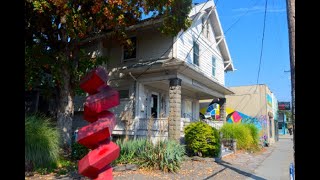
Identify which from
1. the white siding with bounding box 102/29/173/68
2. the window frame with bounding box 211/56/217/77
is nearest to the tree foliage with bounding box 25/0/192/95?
the white siding with bounding box 102/29/173/68

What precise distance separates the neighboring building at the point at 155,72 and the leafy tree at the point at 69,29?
6.12 ft

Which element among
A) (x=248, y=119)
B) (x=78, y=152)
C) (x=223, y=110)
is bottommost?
(x=78, y=152)

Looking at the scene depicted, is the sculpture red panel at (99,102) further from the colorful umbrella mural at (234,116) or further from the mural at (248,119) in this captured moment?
the colorful umbrella mural at (234,116)

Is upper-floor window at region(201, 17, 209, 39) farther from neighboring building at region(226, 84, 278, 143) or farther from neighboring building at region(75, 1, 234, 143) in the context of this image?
neighboring building at region(226, 84, 278, 143)

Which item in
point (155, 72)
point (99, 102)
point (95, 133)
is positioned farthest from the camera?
point (155, 72)

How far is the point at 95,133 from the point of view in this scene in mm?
4512

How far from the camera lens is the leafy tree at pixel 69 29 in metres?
10.6

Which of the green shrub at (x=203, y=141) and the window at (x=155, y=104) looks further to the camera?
the window at (x=155, y=104)

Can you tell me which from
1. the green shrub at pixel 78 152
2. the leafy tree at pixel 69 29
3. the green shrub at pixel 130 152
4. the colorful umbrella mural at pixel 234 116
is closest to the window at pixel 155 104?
the leafy tree at pixel 69 29

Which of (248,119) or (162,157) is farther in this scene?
(248,119)

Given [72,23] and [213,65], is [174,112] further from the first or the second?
[213,65]

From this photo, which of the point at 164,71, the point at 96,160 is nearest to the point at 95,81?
the point at 96,160

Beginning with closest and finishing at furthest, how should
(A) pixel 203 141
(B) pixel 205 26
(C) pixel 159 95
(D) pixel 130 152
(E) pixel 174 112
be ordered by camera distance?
(D) pixel 130 152
(A) pixel 203 141
(E) pixel 174 112
(C) pixel 159 95
(B) pixel 205 26

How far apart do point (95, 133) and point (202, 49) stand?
584 inches
